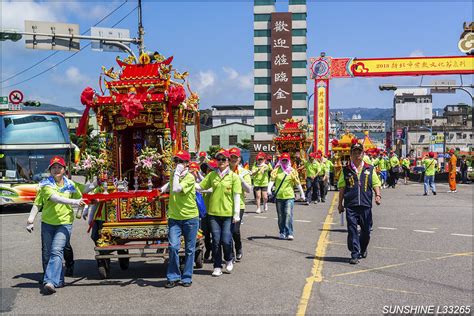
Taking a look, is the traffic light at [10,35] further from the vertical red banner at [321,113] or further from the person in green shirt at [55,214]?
the vertical red banner at [321,113]

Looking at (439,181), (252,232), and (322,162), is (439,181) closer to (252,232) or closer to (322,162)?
(322,162)

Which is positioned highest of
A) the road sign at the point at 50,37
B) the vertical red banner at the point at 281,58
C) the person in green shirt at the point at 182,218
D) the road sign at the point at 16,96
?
the vertical red banner at the point at 281,58

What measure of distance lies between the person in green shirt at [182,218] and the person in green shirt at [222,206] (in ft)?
1.30

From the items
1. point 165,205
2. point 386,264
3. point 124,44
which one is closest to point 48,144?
point 124,44

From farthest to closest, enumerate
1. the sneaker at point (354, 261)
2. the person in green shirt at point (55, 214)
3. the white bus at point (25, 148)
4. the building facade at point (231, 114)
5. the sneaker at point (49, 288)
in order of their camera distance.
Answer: the building facade at point (231, 114) → the white bus at point (25, 148) → the sneaker at point (354, 261) → the person in green shirt at point (55, 214) → the sneaker at point (49, 288)

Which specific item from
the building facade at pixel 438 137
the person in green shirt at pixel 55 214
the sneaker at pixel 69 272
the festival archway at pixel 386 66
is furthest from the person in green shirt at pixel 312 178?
the building facade at pixel 438 137

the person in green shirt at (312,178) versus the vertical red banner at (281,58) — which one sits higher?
the vertical red banner at (281,58)

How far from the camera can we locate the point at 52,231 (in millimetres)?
8586

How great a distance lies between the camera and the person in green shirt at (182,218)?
832 cm

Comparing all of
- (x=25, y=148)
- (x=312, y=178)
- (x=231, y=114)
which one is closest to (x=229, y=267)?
(x=312, y=178)

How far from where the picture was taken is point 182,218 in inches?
332

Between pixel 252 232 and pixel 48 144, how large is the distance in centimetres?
1047

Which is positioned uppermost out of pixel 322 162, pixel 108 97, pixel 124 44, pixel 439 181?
pixel 124 44

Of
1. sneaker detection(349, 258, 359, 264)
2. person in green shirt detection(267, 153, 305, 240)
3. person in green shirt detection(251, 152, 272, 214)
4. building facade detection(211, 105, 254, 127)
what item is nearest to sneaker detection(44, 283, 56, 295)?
sneaker detection(349, 258, 359, 264)
